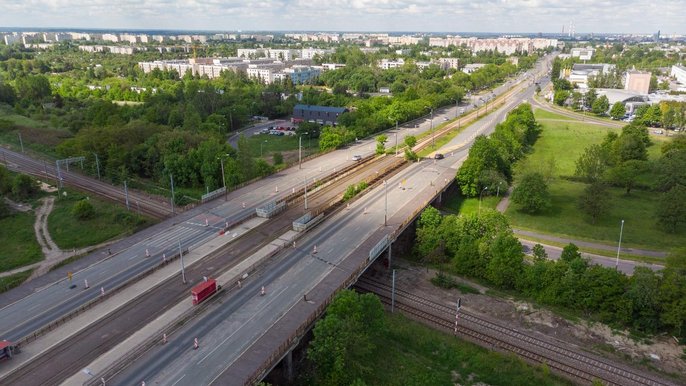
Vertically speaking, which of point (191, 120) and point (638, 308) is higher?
point (191, 120)

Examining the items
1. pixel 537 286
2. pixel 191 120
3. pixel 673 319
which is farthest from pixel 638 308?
pixel 191 120

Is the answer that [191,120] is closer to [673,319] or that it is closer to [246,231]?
[246,231]

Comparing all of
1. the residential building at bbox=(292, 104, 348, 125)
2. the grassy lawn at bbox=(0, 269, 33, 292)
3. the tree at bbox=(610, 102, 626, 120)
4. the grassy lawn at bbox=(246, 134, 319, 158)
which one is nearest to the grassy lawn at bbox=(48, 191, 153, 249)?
the grassy lawn at bbox=(0, 269, 33, 292)

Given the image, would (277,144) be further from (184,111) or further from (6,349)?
(6,349)

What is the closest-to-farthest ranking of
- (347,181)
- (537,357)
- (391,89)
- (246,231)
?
(537,357)
(246,231)
(347,181)
(391,89)

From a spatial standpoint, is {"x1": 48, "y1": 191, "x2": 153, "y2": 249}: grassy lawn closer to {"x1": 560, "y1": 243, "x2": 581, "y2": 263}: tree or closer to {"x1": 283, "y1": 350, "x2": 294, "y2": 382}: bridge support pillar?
{"x1": 283, "y1": 350, "x2": 294, "y2": 382}: bridge support pillar

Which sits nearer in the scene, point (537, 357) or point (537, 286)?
point (537, 357)

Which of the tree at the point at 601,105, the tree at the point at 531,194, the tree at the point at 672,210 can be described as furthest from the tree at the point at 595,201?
the tree at the point at 601,105

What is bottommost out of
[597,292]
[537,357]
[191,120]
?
[537,357]
